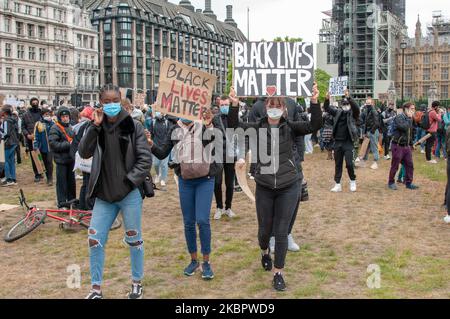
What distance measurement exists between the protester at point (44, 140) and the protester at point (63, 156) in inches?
127

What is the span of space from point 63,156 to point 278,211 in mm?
5311

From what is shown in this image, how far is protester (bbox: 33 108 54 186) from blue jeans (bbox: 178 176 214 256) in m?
7.78

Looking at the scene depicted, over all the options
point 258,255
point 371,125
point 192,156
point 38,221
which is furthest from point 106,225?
point 371,125

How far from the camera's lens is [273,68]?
6.89 metres

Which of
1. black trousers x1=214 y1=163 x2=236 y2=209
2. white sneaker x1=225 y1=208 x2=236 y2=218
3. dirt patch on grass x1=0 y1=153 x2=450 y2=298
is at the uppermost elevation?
black trousers x1=214 y1=163 x2=236 y2=209

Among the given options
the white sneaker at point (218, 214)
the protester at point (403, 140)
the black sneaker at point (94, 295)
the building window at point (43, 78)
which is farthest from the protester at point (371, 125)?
the building window at point (43, 78)

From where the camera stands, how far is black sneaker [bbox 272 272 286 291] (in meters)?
5.61

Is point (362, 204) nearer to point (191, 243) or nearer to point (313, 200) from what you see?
point (313, 200)

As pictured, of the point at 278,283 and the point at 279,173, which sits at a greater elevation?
the point at 279,173

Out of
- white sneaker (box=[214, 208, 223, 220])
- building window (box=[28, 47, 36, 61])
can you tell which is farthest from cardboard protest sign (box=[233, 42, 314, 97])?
building window (box=[28, 47, 36, 61])

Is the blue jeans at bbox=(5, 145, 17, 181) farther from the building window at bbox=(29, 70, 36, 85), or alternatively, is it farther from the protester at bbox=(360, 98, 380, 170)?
the building window at bbox=(29, 70, 36, 85)

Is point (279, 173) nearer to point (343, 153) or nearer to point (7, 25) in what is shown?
point (343, 153)
